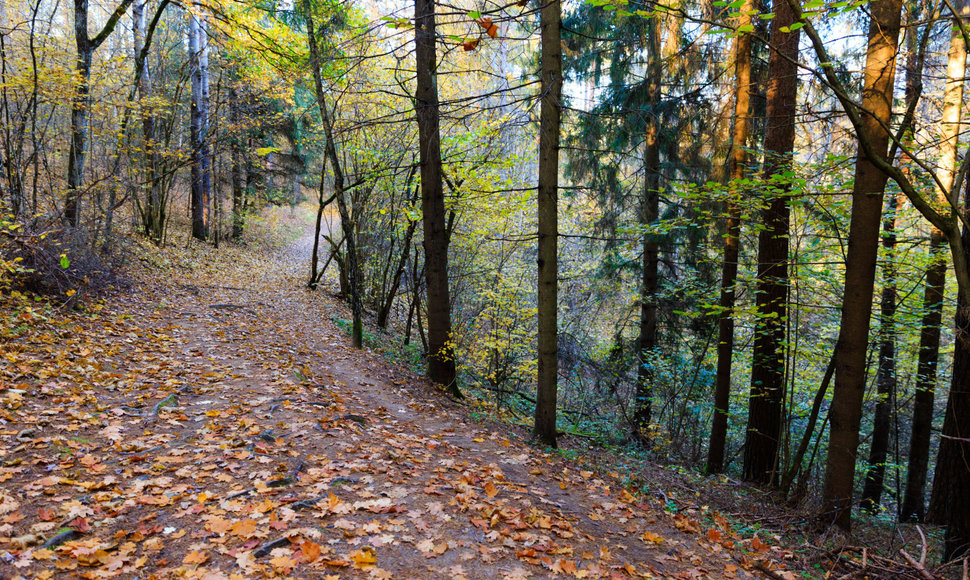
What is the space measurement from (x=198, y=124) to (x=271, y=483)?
1698 centimetres

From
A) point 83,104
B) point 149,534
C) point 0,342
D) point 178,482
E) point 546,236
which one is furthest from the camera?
point 83,104

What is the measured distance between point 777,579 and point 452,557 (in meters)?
2.90

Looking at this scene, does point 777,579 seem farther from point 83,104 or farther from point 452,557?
point 83,104

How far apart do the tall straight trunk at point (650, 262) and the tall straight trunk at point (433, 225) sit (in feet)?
14.4

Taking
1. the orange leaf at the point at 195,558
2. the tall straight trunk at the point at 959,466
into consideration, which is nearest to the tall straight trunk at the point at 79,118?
the orange leaf at the point at 195,558

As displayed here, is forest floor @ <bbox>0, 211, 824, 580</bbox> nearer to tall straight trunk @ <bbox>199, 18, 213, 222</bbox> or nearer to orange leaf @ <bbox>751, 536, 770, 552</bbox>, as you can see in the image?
orange leaf @ <bbox>751, 536, 770, 552</bbox>

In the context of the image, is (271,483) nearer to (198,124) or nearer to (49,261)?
(49,261)

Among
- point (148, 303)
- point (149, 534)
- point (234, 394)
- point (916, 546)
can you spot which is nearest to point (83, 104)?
point (148, 303)

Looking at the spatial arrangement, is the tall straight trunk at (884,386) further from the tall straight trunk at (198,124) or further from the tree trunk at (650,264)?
the tall straight trunk at (198,124)

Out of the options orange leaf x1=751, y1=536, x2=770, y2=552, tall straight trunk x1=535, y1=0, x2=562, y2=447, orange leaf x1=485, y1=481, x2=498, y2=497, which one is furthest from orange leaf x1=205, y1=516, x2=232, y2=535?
orange leaf x1=751, y1=536, x2=770, y2=552

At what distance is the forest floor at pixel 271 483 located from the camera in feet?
10.1

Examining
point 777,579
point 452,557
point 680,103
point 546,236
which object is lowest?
point 777,579

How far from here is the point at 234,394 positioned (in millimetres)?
5977

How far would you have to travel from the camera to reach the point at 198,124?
16.5 metres
